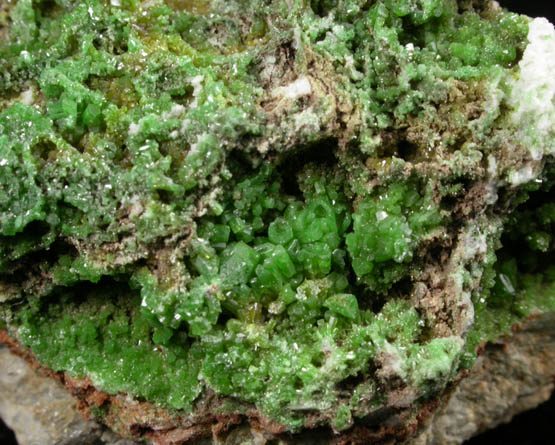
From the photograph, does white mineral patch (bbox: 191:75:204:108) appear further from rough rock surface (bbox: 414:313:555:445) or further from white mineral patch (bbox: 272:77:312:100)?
rough rock surface (bbox: 414:313:555:445)

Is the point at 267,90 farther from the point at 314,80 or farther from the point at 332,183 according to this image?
the point at 332,183

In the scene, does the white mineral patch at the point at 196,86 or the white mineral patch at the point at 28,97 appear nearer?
the white mineral patch at the point at 196,86

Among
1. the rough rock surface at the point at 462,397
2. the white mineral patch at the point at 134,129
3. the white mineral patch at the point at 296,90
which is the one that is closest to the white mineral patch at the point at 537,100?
the white mineral patch at the point at 296,90

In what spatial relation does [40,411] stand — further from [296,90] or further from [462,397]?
[462,397]

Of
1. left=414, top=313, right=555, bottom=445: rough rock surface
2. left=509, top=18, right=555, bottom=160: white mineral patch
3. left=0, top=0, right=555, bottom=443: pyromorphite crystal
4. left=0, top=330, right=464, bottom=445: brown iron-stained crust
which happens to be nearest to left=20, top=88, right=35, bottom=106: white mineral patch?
left=0, top=0, right=555, bottom=443: pyromorphite crystal

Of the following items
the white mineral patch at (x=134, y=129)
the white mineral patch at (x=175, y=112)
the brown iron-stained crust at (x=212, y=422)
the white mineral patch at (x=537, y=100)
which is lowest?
Result: the brown iron-stained crust at (x=212, y=422)

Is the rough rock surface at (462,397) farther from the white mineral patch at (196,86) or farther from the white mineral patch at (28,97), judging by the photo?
the white mineral patch at (196,86)

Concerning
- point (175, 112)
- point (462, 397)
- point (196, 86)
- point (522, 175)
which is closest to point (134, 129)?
point (175, 112)
